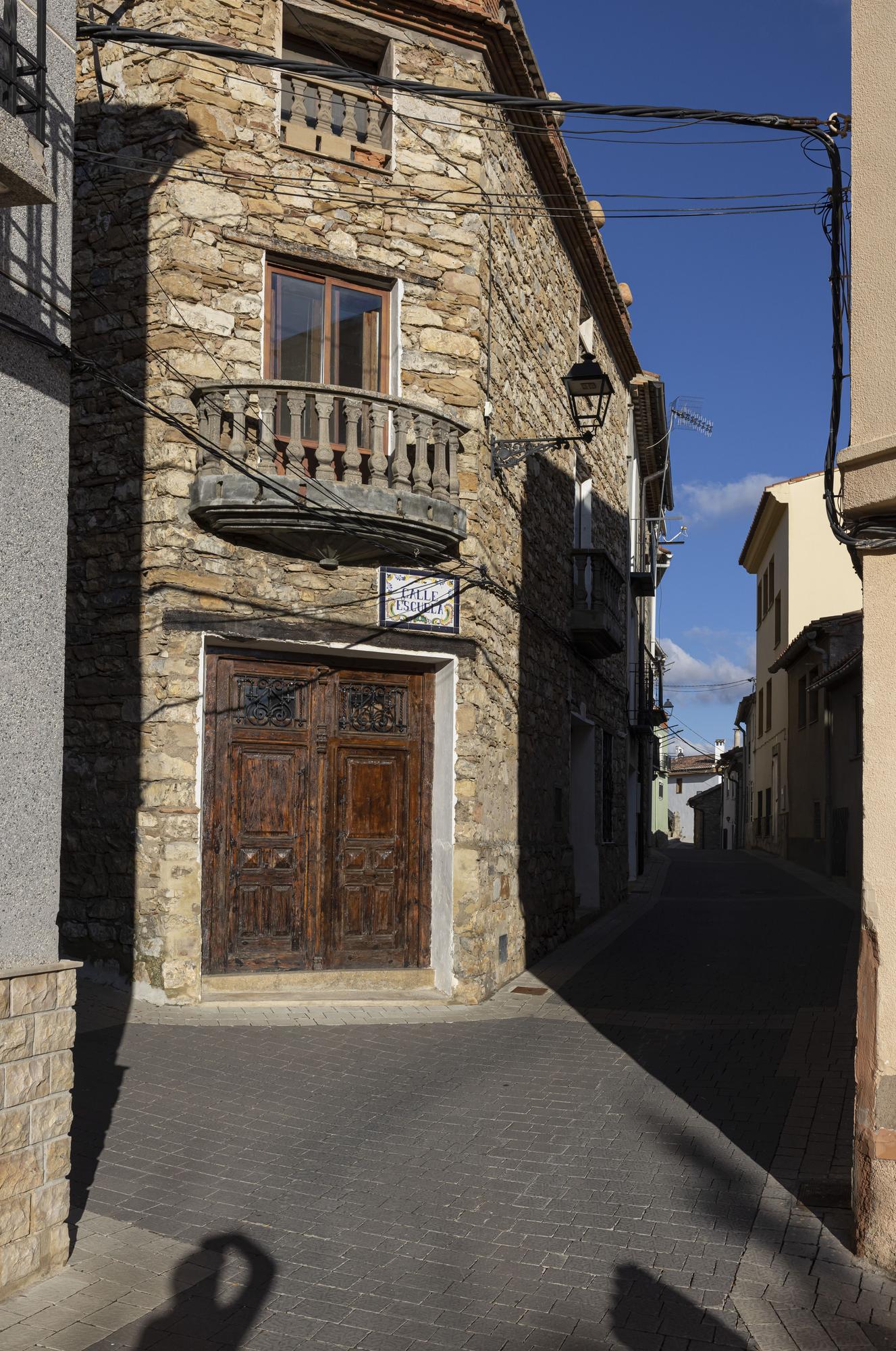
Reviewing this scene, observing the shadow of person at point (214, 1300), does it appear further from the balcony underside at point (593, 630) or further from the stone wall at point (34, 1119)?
the balcony underside at point (593, 630)

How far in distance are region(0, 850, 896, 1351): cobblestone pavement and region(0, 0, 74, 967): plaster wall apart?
1441mm

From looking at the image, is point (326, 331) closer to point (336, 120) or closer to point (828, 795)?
point (336, 120)

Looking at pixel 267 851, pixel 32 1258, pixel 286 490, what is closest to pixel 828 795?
pixel 267 851

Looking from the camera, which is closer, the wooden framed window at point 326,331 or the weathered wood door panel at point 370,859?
the wooden framed window at point 326,331

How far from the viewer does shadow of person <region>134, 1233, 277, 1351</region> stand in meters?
4.07

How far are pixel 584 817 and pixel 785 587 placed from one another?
1759 centimetres

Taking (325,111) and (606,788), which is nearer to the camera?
(325,111)

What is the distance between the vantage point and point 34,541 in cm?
443

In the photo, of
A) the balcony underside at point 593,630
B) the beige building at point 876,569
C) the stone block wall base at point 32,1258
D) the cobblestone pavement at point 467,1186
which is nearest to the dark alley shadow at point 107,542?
the cobblestone pavement at point 467,1186

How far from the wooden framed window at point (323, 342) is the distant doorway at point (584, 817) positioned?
23.8ft

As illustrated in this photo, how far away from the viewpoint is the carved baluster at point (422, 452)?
1019 cm

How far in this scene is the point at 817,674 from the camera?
1041 inches

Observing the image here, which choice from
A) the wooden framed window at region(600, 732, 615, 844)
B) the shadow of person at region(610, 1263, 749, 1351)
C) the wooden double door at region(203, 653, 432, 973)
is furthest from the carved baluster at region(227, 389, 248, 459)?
the wooden framed window at region(600, 732, 615, 844)

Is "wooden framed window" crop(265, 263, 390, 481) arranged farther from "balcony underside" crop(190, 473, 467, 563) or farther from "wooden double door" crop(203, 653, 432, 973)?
"wooden double door" crop(203, 653, 432, 973)
